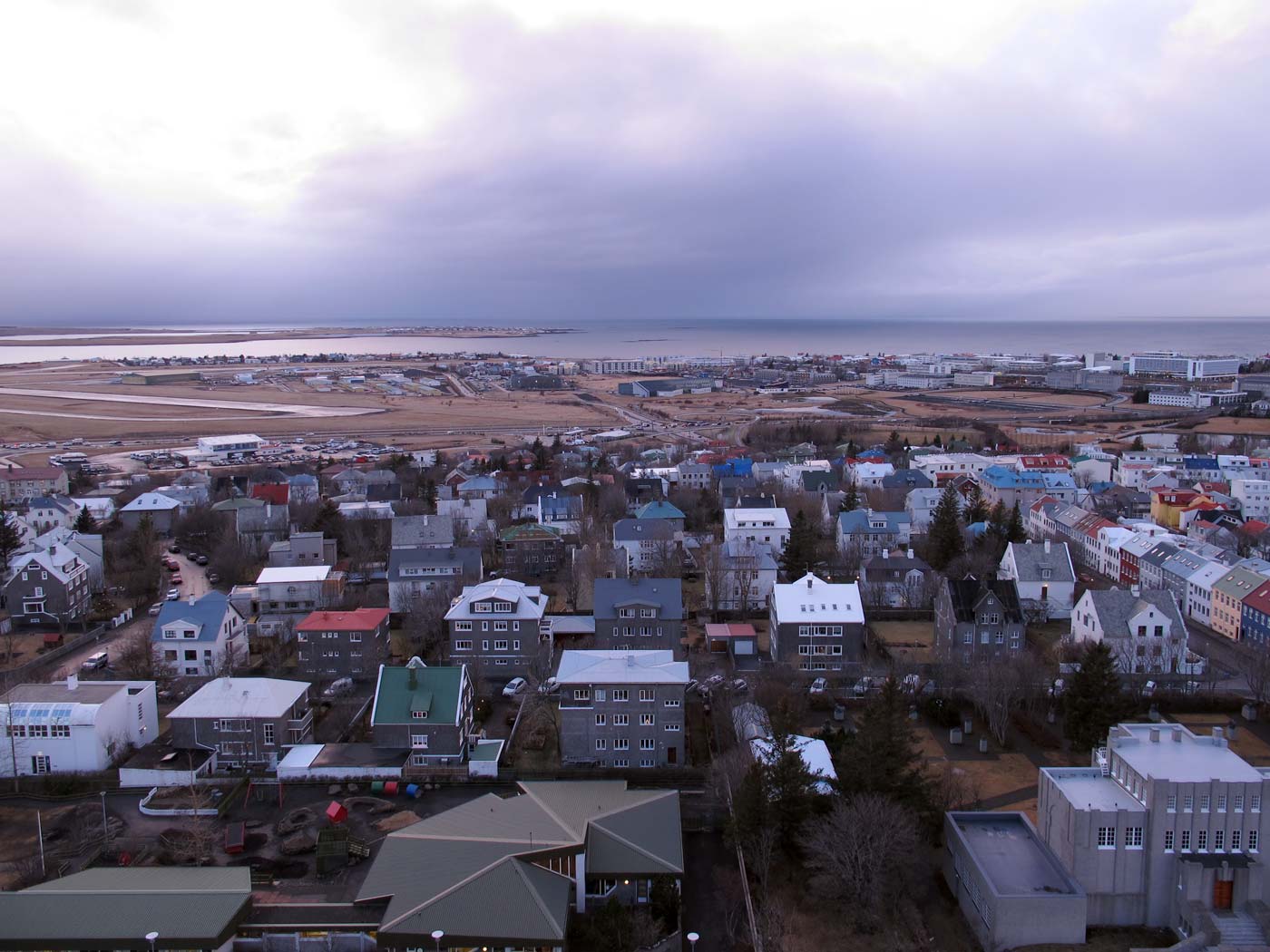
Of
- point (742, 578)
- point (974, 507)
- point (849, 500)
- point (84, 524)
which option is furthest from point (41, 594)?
point (974, 507)

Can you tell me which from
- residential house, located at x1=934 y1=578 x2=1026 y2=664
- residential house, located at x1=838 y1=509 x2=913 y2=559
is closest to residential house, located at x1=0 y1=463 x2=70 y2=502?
residential house, located at x1=838 y1=509 x2=913 y2=559

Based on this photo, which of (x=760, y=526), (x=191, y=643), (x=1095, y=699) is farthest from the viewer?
(x=760, y=526)

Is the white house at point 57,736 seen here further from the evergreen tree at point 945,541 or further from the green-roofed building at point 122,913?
the evergreen tree at point 945,541

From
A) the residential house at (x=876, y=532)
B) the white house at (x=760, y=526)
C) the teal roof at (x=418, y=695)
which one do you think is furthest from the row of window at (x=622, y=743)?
the residential house at (x=876, y=532)

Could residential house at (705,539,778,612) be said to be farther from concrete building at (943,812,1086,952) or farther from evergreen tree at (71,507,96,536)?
evergreen tree at (71,507,96,536)

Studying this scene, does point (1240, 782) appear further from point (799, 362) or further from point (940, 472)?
point (799, 362)

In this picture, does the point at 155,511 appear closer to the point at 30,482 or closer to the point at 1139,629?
the point at 30,482
